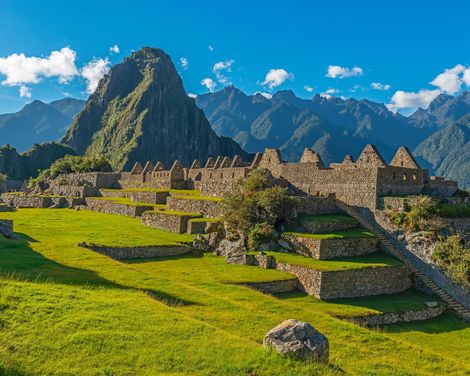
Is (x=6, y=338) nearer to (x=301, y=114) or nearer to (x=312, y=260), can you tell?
(x=312, y=260)

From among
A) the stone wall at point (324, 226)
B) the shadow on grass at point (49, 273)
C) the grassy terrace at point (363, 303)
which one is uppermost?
the stone wall at point (324, 226)

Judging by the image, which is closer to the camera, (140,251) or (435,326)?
(435,326)

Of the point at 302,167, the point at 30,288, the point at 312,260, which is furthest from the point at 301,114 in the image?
the point at 30,288

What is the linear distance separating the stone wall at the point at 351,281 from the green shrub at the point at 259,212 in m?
3.29

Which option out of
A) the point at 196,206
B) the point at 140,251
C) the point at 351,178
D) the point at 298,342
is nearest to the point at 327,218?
the point at 351,178

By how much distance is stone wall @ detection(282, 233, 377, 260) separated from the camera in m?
24.2

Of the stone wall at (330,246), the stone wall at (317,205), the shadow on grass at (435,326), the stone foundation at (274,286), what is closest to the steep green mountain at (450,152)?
the stone wall at (317,205)

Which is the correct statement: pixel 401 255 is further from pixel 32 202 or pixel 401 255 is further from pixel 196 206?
pixel 32 202

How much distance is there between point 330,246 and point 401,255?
171 inches

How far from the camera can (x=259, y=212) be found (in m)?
28.0

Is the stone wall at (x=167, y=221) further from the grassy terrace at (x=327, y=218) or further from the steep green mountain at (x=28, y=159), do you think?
the steep green mountain at (x=28, y=159)

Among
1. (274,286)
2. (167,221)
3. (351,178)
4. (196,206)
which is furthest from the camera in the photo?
(196,206)

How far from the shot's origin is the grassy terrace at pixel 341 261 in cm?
2225

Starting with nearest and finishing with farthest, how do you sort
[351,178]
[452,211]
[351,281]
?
[351,281] < [452,211] < [351,178]
